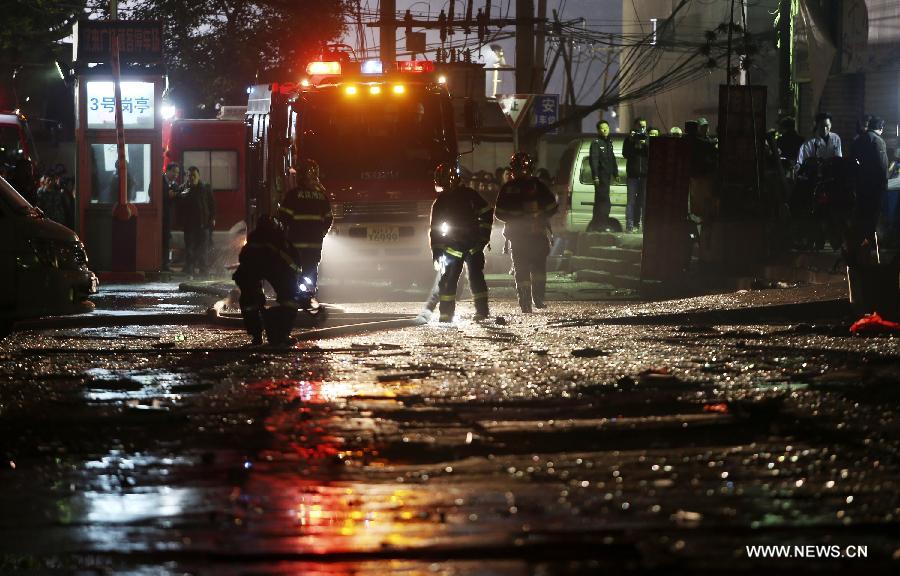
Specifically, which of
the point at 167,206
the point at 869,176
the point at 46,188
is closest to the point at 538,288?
the point at 869,176

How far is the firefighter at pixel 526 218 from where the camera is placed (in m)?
17.1

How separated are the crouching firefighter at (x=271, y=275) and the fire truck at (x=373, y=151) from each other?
6643 millimetres

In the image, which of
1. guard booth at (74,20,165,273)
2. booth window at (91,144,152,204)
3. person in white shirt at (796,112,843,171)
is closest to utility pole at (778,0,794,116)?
person in white shirt at (796,112,843,171)

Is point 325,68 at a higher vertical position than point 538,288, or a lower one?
higher

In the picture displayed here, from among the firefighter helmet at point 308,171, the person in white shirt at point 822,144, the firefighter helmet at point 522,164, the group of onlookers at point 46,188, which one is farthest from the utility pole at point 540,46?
the firefighter helmet at point 308,171

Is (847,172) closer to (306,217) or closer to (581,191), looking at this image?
(306,217)

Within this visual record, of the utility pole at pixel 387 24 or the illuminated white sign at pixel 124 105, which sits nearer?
the illuminated white sign at pixel 124 105

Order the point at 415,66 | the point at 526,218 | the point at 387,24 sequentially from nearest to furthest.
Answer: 1. the point at 526,218
2. the point at 415,66
3. the point at 387,24

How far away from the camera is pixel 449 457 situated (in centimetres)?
758

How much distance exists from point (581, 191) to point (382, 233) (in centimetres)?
699

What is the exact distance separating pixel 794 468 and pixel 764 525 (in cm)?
129

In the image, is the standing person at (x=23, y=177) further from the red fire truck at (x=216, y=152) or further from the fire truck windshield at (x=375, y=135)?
the red fire truck at (x=216, y=152)

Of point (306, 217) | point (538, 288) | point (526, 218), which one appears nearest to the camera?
point (306, 217)

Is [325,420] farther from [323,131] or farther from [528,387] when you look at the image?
[323,131]
